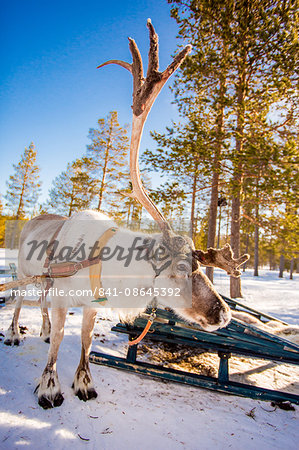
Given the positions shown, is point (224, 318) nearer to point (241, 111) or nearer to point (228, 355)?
Answer: point (228, 355)

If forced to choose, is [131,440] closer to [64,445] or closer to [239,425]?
[64,445]

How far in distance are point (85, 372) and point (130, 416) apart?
72 centimetres

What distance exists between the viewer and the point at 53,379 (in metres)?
2.49

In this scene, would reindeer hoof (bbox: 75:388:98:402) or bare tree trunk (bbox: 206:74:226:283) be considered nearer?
reindeer hoof (bbox: 75:388:98:402)

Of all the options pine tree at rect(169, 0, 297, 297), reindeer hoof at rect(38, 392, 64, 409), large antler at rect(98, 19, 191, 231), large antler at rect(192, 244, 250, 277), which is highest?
pine tree at rect(169, 0, 297, 297)

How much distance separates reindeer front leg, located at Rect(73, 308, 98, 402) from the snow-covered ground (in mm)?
81

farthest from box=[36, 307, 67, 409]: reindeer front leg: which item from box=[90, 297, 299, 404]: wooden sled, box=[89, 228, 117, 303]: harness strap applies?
box=[90, 297, 299, 404]: wooden sled

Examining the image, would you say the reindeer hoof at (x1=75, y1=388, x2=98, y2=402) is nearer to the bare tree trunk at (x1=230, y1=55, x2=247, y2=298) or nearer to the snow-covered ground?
the snow-covered ground

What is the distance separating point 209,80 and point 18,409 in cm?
1225

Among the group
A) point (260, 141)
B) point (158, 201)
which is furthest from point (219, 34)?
point (158, 201)

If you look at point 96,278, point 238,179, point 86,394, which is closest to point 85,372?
point 86,394

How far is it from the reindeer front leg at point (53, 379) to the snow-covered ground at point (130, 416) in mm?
75

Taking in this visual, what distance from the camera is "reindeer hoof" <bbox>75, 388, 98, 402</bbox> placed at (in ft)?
8.40

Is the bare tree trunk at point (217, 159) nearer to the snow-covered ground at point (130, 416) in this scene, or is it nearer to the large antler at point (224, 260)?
the large antler at point (224, 260)
